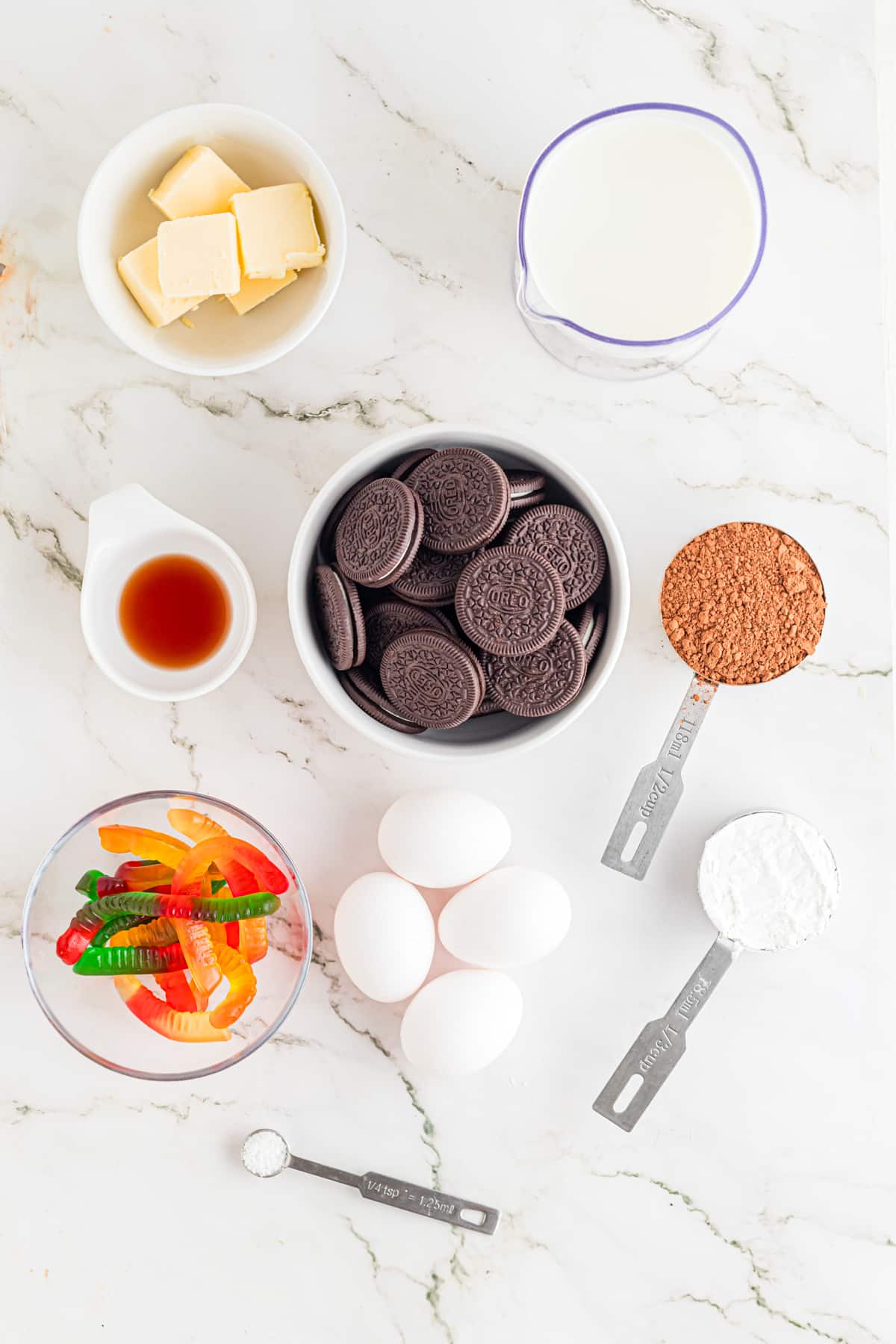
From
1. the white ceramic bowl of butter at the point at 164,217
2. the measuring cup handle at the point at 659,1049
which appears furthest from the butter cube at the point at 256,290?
the measuring cup handle at the point at 659,1049

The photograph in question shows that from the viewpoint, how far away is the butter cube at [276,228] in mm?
1081

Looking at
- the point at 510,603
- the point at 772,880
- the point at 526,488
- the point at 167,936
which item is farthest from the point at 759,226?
the point at 167,936

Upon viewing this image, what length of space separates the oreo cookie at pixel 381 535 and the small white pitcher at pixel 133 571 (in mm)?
156

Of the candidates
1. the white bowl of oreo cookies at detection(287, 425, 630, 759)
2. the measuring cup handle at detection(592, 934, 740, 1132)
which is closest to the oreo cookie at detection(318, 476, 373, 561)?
the white bowl of oreo cookies at detection(287, 425, 630, 759)

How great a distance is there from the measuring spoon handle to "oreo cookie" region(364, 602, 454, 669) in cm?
61

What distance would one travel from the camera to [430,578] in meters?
1.06

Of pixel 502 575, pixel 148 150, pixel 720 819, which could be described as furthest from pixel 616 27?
pixel 720 819

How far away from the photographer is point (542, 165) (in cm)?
110

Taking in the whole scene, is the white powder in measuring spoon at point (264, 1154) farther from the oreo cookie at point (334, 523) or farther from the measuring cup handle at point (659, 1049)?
the oreo cookie at point (334, 523)

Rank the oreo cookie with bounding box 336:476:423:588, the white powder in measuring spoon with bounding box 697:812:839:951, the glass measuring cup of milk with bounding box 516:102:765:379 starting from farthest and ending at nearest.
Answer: the white powder in measuring spoon with bounding box 697:812:839:951 → the glass measuring cup of milk with bounding box 516:102:765:379 → the oreo cookie with bounding box 336:476:423:588

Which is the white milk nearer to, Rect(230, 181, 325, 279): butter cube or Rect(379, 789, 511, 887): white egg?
Rect(230, 181, 325, 279): butter cube

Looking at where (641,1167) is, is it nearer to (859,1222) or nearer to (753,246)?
(859,1222)

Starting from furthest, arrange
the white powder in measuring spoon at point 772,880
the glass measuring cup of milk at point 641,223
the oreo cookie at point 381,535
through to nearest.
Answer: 1. the white powder in measuring spoon at point 772,880
2. the glass measuring cup of milk at point 641,223
3. the oreo cookie at point 381,535

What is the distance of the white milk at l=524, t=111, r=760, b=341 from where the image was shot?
1091mm
